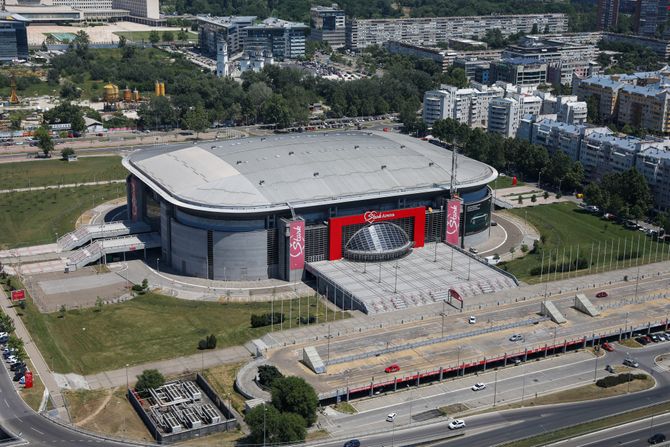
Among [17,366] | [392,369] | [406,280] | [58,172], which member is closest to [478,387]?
[392,369]

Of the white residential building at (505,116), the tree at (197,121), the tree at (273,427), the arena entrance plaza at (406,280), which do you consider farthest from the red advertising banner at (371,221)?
the tree at (197,121)

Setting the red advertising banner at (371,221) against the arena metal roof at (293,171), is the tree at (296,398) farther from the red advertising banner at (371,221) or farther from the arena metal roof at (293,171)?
the red advertising banner at (371,221)

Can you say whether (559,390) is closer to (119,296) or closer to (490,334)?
(490,334)

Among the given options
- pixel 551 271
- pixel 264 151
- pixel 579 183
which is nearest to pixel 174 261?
pixel 264 151

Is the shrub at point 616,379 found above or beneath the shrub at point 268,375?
beneath

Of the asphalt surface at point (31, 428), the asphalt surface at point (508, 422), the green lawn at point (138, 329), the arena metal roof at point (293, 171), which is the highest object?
the arena metal roof at point (293, 171)

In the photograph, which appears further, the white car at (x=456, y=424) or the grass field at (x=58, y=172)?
the grass field at (x=58, y=172)

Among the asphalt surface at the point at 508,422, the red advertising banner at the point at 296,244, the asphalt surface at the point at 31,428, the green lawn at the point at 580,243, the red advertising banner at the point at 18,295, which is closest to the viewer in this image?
the asphalt surface at the point at 31,428
